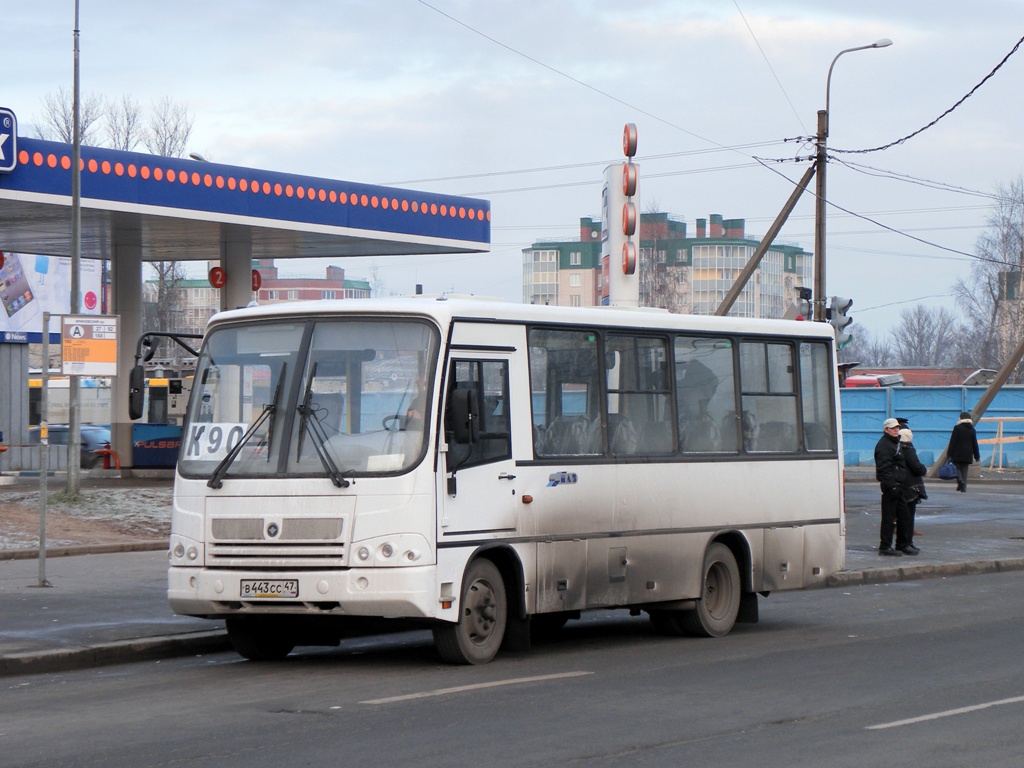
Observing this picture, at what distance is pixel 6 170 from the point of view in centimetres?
→ 2281

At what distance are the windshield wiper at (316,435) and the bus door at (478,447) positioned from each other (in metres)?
0.74

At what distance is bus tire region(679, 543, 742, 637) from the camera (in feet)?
43.9

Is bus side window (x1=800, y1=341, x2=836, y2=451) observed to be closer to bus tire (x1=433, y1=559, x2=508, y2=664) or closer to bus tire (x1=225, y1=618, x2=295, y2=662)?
bus tire (x1=433, y1=559, x2=508, y2=664)

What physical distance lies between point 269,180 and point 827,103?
1259 cm

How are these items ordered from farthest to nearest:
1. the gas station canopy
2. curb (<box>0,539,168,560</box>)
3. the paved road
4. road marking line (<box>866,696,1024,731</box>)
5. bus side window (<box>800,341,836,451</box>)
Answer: the gas station canopy < curb (<box>0,539,168,560</box>) < bus side window (<box>800,341,836,451</box>) < road marking line (<box>866,696,1024,731</box>) < the paved road

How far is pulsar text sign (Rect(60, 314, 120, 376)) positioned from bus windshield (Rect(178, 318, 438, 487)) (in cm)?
416

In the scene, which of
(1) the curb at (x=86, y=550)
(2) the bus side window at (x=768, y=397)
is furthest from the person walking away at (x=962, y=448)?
(2) the bus side window at (x=768, y=397)

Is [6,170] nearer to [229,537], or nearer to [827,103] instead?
[229,537]

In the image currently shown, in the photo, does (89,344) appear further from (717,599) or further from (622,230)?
(622,230)

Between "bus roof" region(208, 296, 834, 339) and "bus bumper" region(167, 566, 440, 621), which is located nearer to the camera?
"bus bumper" region(167, 566, 440, 621)

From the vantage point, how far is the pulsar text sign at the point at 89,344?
49.9ft

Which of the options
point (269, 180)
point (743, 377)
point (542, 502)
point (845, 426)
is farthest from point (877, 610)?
point (845, 426)

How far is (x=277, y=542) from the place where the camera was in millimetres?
10672

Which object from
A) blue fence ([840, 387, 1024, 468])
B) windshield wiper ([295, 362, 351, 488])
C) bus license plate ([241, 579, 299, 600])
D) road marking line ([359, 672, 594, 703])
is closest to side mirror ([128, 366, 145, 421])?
windshield wiper ([295, 362, 351, 488])
